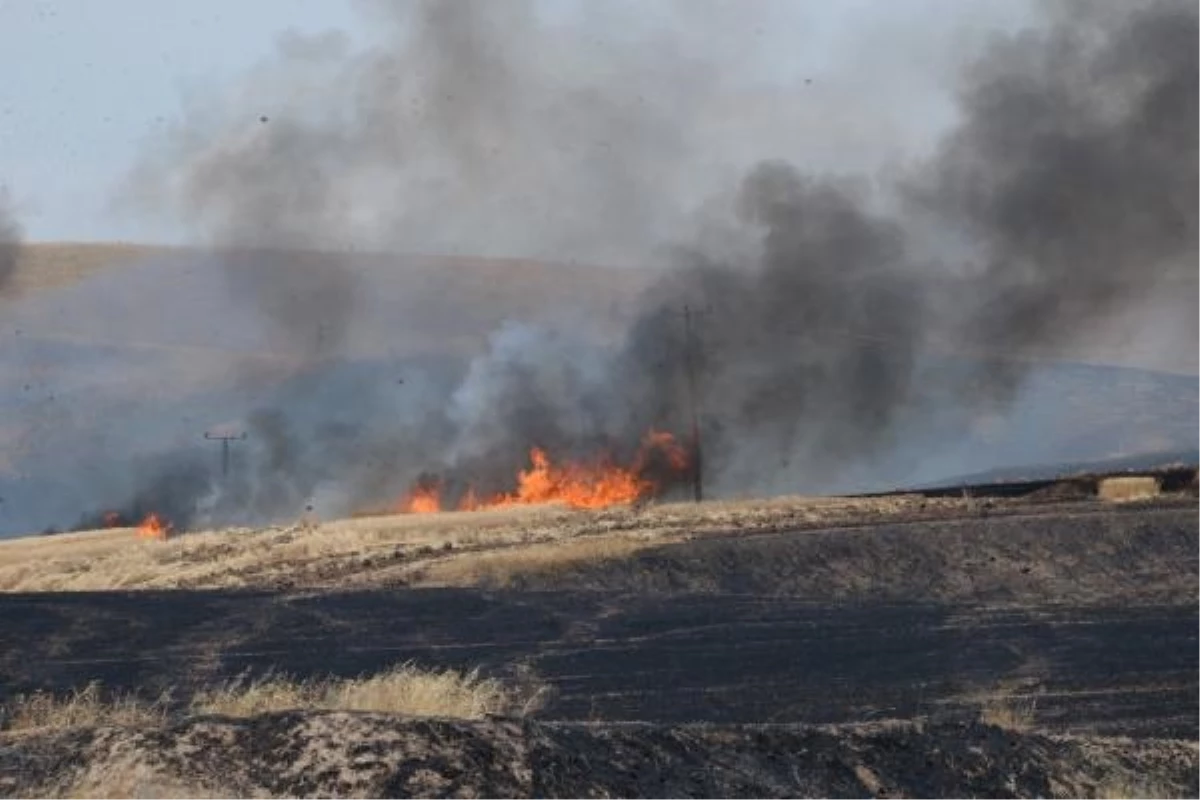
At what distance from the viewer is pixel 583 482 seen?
61000 mm

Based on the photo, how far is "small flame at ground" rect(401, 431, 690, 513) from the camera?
196ft

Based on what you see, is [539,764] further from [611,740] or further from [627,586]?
[627,586]

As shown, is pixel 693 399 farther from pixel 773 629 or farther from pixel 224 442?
pixel 773 629

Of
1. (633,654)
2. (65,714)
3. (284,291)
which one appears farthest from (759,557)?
(284,291)

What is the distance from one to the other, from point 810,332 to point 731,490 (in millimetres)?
6738

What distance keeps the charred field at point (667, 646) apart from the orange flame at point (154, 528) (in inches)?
127

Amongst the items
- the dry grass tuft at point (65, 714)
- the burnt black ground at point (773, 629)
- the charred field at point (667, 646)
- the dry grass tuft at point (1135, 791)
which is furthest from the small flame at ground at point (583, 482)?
the dry grass tuft at point (1135, 791)

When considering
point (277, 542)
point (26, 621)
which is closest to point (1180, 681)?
point (26, 621)

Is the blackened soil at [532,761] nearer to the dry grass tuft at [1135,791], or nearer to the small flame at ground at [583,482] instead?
the dry grass tuft at [1135,791]

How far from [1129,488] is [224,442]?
39.0 meters

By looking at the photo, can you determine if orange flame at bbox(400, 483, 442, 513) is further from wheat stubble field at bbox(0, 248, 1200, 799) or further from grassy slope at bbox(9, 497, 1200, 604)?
grassy slope at bbox(9, 497, 1200, 604)

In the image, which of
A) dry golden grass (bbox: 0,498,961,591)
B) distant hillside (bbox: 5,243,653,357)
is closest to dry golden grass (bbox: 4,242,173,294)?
distant hillside (bbox: 5,243,653,357)

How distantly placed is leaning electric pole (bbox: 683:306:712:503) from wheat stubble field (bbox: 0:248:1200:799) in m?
9.05

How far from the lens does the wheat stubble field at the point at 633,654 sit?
1079 centimetres
